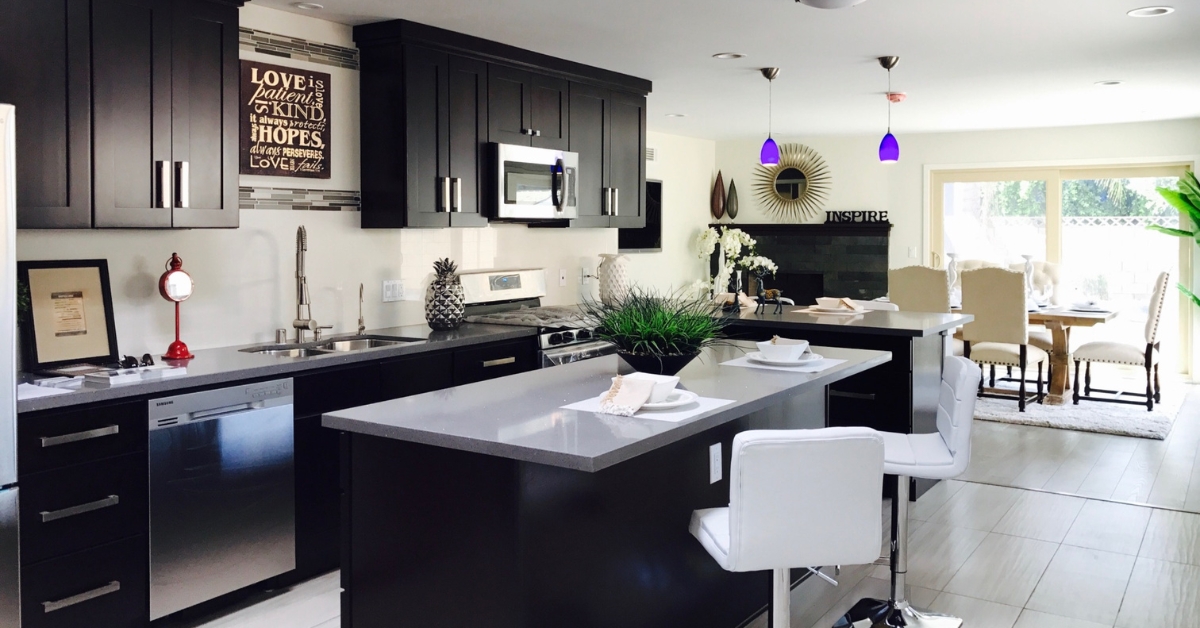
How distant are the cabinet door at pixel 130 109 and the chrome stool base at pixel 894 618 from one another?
280 cm

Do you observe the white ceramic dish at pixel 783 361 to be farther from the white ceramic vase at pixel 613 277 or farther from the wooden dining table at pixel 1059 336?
the wooden dining table at pixel 1059 336

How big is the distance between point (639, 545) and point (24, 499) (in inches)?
69.4

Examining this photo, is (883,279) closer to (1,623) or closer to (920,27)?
(920,27)

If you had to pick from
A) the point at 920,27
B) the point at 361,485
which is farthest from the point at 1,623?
the point at 920,27

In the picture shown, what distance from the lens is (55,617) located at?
9.23 feet

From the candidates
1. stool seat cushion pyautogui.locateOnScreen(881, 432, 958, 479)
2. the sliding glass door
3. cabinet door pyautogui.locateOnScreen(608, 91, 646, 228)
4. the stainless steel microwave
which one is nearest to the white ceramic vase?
cabinet door pyautogui.locateOnScreen(608, 91, 646, 228)

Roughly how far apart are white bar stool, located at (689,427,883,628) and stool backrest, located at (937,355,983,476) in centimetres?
80

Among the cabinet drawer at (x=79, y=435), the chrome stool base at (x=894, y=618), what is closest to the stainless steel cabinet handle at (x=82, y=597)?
the cabinet drawer at (x=79, y=435)

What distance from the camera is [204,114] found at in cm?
357

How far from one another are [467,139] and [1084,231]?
255 inches

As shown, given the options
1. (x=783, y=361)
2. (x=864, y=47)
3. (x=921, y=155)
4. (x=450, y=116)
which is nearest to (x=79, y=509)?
(x=783, y=361)

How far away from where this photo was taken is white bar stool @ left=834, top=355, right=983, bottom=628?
2.93 m

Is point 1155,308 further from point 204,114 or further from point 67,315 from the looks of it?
point 67,315

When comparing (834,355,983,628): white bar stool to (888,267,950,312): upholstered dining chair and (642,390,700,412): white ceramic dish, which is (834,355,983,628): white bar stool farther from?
(888,267,950,312): upholstered dining chair
